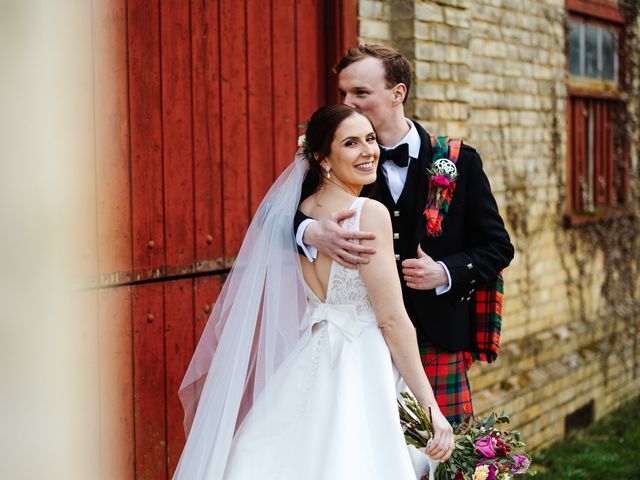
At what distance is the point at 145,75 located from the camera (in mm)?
3930

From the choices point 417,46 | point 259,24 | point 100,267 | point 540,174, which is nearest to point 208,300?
point 100,267

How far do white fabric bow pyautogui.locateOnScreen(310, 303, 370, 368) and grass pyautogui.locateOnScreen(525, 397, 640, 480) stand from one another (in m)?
3.11

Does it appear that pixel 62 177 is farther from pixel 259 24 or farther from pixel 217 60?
pixel 259 24

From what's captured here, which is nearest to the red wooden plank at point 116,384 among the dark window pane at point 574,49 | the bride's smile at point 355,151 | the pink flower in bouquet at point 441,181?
the bride's smile at point 355,151

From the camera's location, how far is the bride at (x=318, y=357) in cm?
286

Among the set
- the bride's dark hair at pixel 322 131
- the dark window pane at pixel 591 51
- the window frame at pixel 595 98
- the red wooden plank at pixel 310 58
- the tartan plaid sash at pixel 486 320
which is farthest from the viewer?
the dark window pane at pixel 591 51

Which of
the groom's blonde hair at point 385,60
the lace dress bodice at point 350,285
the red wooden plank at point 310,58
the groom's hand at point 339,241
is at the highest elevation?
the red wooden plank at point 310,58

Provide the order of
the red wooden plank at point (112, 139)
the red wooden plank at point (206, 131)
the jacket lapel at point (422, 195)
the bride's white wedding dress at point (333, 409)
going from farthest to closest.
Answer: the red wooden plank at point (206, 131), the red wooden plank at point (112, 139), the jacket lapel at point (422, 195), the bride's white wedding dress at point (333, 409)

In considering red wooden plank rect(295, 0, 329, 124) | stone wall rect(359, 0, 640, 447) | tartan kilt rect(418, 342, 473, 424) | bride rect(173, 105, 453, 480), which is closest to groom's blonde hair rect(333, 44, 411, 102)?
bride rect(173, 105, 453, 480)

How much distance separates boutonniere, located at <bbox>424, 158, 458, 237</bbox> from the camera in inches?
129

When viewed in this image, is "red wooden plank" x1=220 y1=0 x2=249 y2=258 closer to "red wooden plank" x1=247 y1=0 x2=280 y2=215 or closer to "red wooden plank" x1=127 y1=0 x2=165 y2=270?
"red wooden plank" x1=247 y1=0 x2=280 y2=215

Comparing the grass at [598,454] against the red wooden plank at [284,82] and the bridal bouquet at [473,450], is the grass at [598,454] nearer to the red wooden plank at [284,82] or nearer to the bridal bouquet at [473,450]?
the red wooden plank at [284,82]

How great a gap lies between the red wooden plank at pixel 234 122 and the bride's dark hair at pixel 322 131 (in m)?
1.28

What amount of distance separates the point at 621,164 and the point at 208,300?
5245 mm
